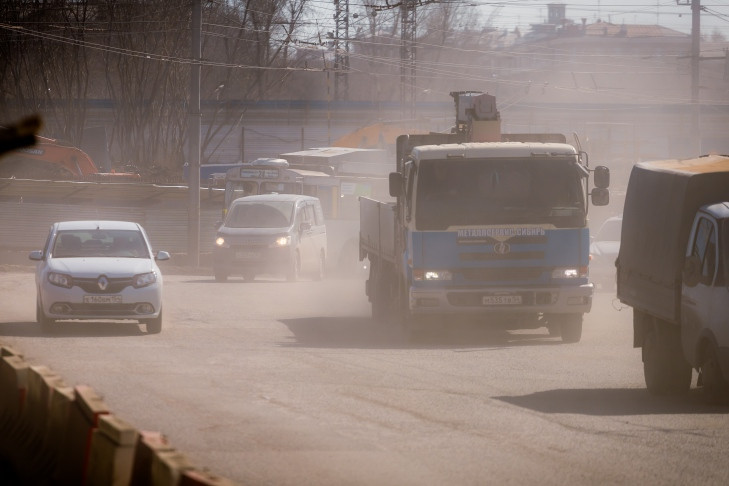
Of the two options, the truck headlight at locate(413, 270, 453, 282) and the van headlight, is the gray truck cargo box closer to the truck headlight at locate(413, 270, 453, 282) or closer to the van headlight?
the truck headlight at locate(413, 270, 453, 282)

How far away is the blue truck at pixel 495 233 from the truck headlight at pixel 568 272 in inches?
0.5

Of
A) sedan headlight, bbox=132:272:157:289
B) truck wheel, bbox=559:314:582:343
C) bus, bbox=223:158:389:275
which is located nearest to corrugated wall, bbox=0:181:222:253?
bus, bbox=223:158:389:275

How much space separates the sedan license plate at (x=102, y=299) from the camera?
1895 cm

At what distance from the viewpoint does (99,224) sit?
20.7m

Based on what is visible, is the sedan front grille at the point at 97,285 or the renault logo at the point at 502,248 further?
the sedan front grille at the point at 97,285

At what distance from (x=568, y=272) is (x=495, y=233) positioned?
1141 millimetres

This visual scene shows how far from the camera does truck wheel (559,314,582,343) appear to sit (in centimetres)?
1915

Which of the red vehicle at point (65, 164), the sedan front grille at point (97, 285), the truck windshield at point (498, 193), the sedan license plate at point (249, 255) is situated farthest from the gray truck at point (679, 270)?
the red vehicle at point (65, 164)

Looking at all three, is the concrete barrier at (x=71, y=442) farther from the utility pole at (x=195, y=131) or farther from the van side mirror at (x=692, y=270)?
the utility pole at (x=195, y=131)

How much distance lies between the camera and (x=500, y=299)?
18.6 m

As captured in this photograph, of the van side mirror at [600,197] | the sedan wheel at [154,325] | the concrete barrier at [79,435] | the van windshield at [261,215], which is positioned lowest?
the sedan wheel at [154,325]

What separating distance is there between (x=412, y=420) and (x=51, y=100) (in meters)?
61.3

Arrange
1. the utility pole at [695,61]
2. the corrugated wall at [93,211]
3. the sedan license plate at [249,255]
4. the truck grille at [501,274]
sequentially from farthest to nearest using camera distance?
the utility pole at [695,61]
the corrugated wall at [93,211]
the sedan license plate at [249,255]
the truck grille at [501,274]

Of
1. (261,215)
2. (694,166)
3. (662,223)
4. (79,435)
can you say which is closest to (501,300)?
(662,223)
